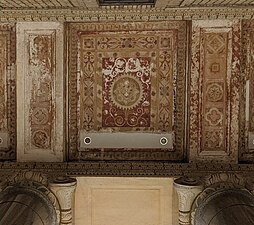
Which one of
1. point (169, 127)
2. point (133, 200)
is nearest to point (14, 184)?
point (133, 200)

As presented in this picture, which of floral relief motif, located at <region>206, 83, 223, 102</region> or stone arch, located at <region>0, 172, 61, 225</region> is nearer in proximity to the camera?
stone arch, located at <region>0, 172, 61, 225</region>

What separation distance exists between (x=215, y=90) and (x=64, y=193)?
6.64ft

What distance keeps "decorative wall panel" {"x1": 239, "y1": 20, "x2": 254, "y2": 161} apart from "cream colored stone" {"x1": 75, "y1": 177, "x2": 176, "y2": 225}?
1.00 m

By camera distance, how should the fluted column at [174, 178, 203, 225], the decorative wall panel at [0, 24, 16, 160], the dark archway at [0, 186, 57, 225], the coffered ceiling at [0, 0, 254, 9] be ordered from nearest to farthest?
the dark archway at [0, 186, 57, 225] → the coffered ceiling at [0, 0, 254, 9] → the fluted column at [174, 178, 203, 225] → the decorative wall panel at [0, 24, 16, 160]

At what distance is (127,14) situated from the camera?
187 inches

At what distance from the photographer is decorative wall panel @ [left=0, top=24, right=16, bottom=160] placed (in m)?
4.93

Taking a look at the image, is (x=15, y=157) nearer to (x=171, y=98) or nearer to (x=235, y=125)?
(x=171, y=98)

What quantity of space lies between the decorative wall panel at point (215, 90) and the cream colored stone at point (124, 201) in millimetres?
612

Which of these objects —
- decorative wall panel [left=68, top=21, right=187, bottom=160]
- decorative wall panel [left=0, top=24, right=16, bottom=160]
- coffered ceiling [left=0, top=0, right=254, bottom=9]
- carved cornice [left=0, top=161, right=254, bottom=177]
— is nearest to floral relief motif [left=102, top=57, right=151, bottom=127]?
decorative wall panel [left=68, top=21, right=187, bottom=160]

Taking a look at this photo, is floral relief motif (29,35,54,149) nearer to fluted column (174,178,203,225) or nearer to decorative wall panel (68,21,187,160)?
decorative wall panel (68,21,187,160)

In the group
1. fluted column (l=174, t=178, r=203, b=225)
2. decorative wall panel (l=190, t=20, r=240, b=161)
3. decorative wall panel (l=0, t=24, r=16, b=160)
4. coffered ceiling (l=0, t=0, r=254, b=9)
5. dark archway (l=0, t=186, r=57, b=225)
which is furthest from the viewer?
decorative wall panel (l=0, t=24, r=16, b=160)

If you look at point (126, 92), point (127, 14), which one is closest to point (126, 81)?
point (126, 92)

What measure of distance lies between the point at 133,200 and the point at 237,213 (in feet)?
4.75

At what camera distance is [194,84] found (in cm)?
489
